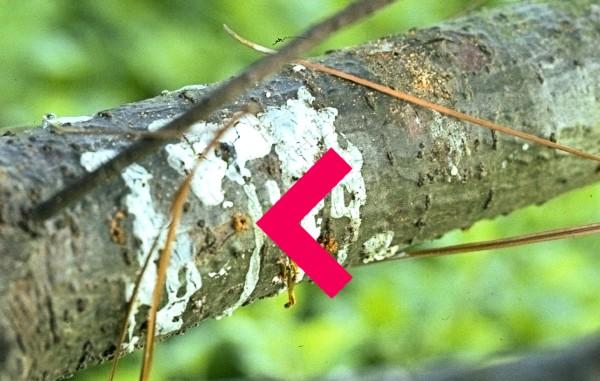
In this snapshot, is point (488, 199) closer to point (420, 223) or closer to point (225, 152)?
point (420, 223)

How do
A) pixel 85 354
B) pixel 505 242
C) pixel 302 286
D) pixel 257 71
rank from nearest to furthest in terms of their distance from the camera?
pixel 257 71 → pixel 85 354 → pixel 505 242 → pixel 302 286

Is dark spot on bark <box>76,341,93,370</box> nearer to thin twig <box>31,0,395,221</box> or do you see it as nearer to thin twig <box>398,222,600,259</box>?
thin twig <box>31,0,395,221</box>

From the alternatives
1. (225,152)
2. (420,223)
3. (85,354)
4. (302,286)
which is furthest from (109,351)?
(302,286)

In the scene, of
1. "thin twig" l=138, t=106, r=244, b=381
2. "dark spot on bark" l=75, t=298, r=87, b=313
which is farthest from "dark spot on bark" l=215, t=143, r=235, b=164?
"dark spot on bark" l=75, t=298, r=87, b=313

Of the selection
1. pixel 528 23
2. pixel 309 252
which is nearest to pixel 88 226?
pixel 309 252

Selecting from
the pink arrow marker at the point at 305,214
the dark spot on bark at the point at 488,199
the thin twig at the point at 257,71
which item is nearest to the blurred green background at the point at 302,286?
the dark spot on bark at the point at 488,199

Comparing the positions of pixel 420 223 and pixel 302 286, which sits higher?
pixel 302 286

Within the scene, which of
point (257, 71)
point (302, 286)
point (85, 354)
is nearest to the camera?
point (257, 71)
